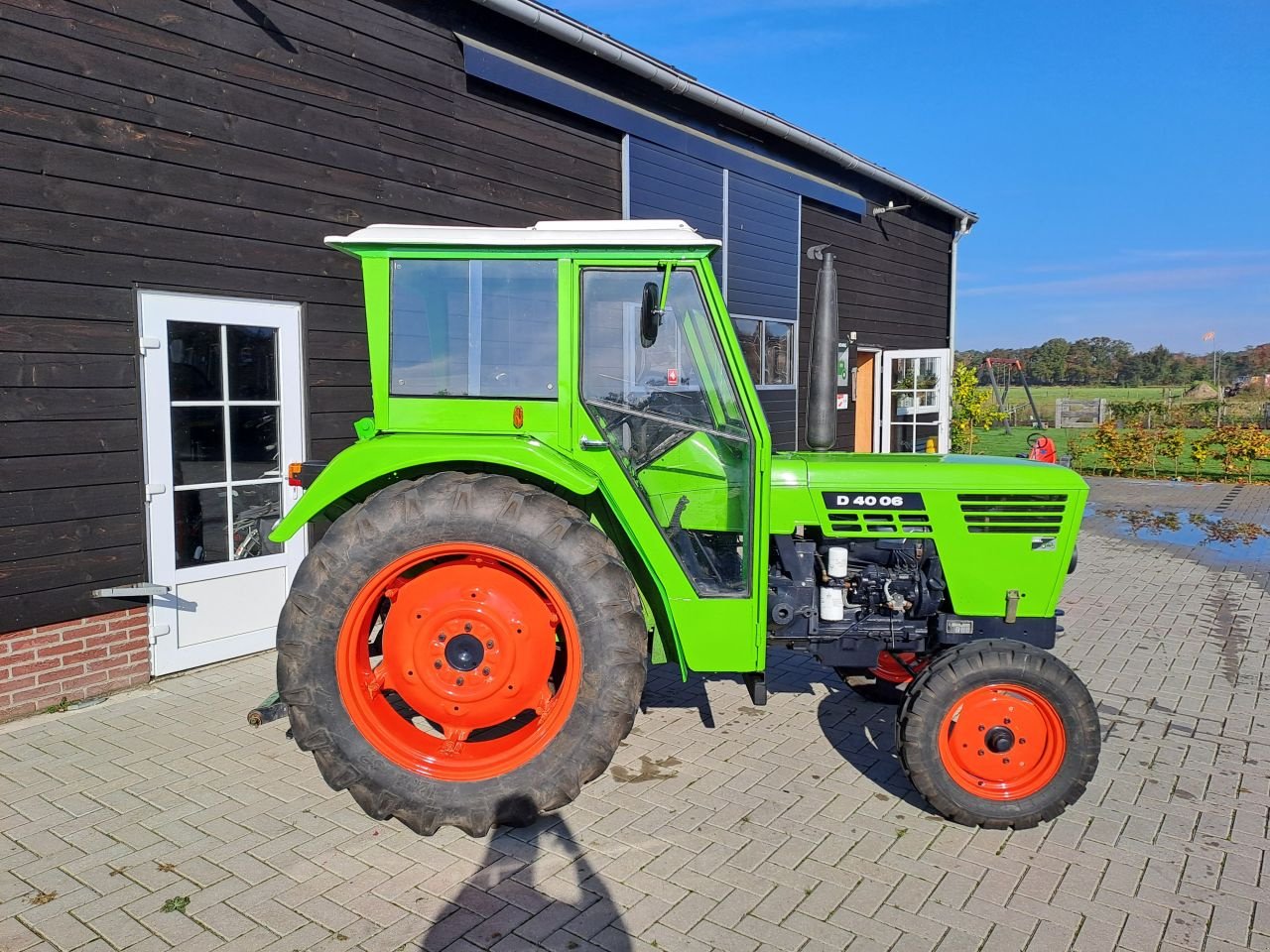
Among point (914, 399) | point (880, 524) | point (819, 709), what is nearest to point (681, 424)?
point (880, 524)

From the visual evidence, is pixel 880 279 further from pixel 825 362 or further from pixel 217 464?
pixel 217 464

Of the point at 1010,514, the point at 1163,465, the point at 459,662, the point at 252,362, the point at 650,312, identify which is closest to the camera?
the point at 650,312

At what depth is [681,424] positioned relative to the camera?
3.21m

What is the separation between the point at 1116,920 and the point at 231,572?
467 cm

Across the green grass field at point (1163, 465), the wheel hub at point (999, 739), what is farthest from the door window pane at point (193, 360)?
the green grass field at point (1163, 465)

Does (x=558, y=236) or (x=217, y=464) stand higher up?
(x=558, y=236)

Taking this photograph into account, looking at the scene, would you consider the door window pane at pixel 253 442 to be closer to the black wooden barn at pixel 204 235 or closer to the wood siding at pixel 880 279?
the black wooden barn at pixel 204 235

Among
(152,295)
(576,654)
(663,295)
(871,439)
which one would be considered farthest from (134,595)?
(871,439)

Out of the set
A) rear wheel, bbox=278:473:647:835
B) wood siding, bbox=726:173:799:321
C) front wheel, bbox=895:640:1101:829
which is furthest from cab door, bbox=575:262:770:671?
wood siding, bbox=726:173:799:321

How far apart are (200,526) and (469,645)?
2.67 metres

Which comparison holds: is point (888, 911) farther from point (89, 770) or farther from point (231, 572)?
point (231, 572)

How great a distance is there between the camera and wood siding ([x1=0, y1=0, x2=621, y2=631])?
4133 mm

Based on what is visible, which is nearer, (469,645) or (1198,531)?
(469,645)

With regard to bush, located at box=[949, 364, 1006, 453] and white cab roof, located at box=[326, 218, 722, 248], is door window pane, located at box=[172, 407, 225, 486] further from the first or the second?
bush, located at box=[949, 364, 1006, 453]
